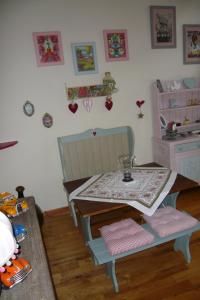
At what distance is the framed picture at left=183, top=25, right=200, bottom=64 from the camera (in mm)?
3604

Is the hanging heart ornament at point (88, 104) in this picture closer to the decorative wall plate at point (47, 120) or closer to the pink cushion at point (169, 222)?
the decorative wall plate at point (47, 120)

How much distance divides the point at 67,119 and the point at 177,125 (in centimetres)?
164

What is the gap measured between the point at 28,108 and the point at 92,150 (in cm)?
100

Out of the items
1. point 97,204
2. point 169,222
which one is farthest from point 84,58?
point 169,222

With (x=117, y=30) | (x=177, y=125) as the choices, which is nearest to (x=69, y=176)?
(x=177, y=125)

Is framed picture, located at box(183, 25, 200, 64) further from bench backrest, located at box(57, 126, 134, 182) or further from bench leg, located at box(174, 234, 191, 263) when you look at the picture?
bench leg, located at box(174, 234, 191, 263)

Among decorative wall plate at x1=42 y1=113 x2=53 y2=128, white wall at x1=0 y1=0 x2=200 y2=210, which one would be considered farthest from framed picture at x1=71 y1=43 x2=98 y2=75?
decorative wall plate at x1=42 y1=113 x2=53 y2=128

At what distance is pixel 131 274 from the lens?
2.19m

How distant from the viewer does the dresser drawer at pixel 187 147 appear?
3.36 meters

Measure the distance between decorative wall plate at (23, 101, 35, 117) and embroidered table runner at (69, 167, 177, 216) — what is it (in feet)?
3.95

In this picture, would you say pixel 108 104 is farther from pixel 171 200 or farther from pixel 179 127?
pixel 171 200

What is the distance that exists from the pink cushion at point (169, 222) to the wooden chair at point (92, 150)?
127cm

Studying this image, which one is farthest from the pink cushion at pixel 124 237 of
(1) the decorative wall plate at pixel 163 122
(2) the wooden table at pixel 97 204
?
(1) the decorative wall plate at pixel 163 122

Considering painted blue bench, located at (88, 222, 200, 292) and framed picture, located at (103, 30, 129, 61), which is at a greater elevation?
framed picture, located at (103, 30, 129, 61)
